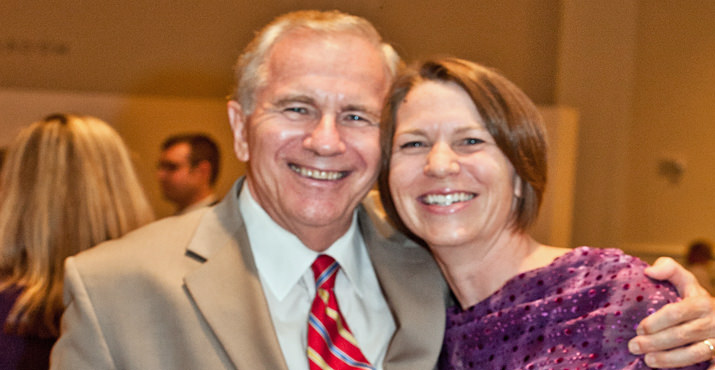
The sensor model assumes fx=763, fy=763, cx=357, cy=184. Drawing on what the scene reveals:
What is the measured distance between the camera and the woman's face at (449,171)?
165 cm

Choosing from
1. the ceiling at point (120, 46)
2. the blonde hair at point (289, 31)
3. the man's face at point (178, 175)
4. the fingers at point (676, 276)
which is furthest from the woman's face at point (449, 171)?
the man's face at point (178, 175)

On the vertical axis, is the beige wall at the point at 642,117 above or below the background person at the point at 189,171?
above

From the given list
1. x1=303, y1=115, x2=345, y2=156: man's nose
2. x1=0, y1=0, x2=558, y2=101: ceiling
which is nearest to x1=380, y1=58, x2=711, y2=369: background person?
x1=303, y1=115, x2=345, y2=156: man's nose

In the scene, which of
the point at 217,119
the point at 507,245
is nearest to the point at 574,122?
the point at 507,245

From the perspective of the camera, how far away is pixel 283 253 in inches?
70.6

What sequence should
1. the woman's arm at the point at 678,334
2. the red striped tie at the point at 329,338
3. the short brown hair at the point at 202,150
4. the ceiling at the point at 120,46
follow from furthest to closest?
the short brown hair at the point at 202,150 < the ceiling at the point at 120,46 < the red striped tie at the point at 329,338 < the woman's arm at the point at 678,334

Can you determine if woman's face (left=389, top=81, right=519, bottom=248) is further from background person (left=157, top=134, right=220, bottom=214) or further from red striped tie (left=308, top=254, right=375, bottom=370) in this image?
background person (left=157, top=134, right=220, bottom=214)

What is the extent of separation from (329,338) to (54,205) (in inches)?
38.9

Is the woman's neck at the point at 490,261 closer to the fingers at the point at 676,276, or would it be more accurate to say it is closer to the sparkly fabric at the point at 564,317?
the sparkly fabric at the point at 564,317

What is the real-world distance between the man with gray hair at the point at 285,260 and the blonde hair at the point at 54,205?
52 centimetres

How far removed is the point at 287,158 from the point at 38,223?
0.82 metres

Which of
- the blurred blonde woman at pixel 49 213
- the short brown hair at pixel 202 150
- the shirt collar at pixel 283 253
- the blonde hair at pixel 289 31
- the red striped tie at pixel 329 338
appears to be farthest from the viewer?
the short brown hair at pixel 202 150

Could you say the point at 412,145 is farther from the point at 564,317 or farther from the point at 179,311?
the point at 179,311

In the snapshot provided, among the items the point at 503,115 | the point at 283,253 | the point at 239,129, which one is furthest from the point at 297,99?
the point at 503,115
